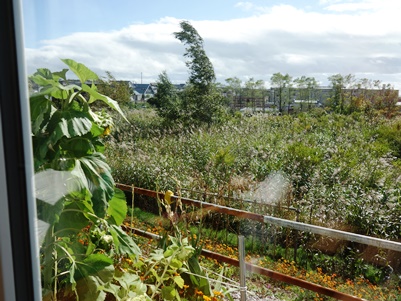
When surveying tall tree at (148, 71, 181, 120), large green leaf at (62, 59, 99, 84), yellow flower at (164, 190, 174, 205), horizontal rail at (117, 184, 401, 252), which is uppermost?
large green leaf at (62, 59, 99, 84)

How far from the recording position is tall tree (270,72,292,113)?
1.17 meters

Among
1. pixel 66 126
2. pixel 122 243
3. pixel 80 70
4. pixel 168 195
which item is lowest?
pixel 122 243

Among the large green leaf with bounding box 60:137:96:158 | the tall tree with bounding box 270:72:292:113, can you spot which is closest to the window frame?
the large green leaf with bounding box 60:137:96:158

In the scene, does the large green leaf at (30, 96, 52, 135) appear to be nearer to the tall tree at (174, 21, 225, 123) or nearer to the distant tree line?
the distant tree line

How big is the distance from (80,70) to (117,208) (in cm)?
43

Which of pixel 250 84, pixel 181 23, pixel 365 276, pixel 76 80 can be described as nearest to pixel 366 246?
pixel 365 276

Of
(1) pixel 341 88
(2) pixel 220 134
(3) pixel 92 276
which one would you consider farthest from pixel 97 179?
(1) pixel 341 88

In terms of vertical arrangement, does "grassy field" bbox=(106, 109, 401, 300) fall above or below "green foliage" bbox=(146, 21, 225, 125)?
below

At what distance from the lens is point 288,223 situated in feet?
4.19

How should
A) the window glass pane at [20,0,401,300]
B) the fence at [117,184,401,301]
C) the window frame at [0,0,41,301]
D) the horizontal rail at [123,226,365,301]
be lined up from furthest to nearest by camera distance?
the horizontal rail at [123,226,365,301] < the fence at [117,184,401,301] < the window glass pane at [20,0,401,300] < the window frame at [0,0,41,301]

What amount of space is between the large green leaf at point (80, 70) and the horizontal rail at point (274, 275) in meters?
0.58

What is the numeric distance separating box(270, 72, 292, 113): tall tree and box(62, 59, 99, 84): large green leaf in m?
0.49

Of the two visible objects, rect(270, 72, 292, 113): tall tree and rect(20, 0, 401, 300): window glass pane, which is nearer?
rect(20, 0, 401, 300): window glass pane

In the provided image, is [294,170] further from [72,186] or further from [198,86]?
[72,186]
